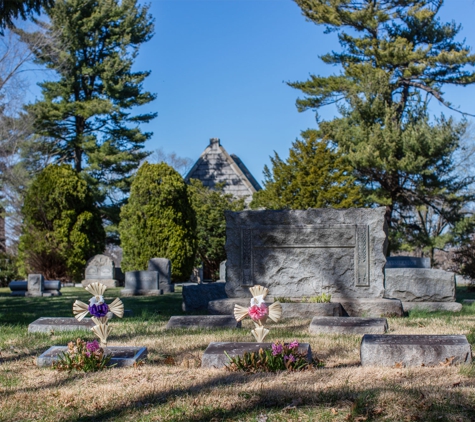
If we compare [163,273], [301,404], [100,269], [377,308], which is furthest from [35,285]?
[301,404]

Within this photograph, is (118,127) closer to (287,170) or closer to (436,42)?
(287,170)

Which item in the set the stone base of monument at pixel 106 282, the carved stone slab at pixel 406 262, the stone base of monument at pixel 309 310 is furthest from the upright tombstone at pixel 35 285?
the carved stone slab at pixel 406 262

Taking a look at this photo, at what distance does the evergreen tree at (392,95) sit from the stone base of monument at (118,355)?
776 inches

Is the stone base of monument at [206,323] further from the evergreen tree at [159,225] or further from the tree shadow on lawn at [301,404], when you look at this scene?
the evergreen tree at [159,225]

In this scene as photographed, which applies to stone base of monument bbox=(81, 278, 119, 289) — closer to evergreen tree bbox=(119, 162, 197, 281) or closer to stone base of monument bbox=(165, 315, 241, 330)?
evergreen tree bbox=(119, 162, 197, 281)

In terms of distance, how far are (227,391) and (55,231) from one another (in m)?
20.1

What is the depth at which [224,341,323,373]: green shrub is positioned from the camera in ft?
17.8

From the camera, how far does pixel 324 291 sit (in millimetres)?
10094

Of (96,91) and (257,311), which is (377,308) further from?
(96,91)

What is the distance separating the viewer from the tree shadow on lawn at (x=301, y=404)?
4.11 meters

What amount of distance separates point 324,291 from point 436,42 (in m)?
19.3

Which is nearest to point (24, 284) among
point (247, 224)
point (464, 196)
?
point (247, 224)

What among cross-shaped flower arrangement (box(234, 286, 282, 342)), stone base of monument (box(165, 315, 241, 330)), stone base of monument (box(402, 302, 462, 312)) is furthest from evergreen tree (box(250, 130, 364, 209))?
cross-shaped flower arrangement (box(234, 286, 282, 342))

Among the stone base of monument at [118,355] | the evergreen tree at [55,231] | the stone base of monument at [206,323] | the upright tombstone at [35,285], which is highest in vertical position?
the evergreen tree at [55,231]
